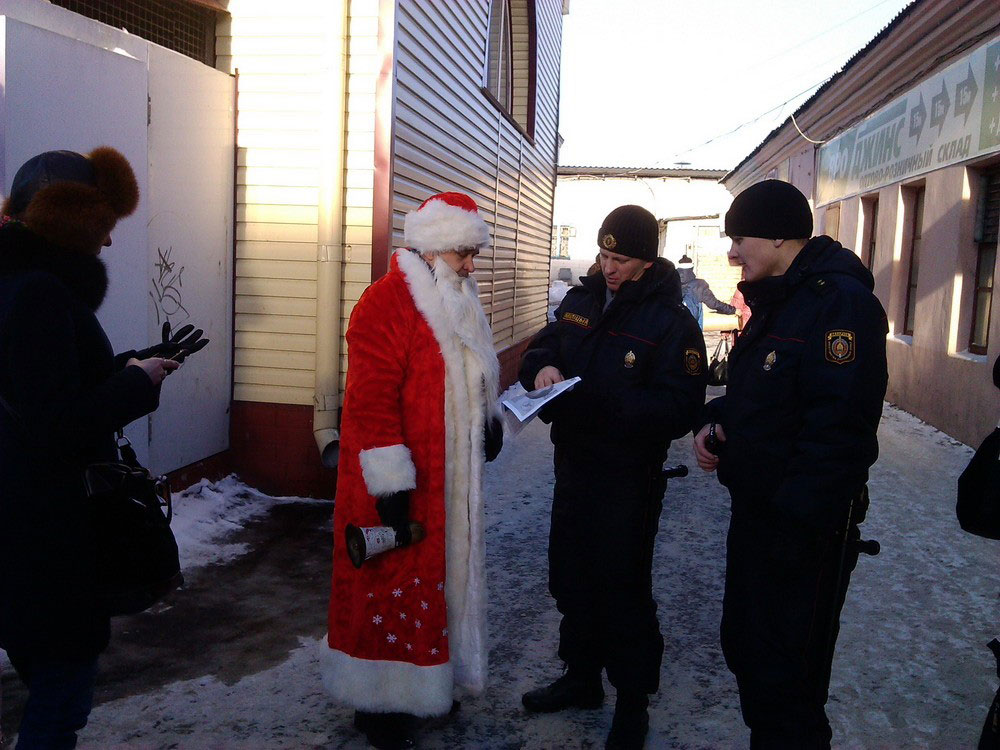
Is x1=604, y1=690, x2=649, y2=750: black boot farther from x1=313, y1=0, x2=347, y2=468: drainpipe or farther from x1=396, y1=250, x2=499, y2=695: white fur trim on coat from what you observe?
x1=313, y1=0, x2=347, y2=468: drainpipe

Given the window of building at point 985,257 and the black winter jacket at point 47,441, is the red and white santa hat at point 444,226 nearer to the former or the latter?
the black winter jacket at point 47,441

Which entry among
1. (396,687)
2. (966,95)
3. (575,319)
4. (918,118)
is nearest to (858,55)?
(918,118)

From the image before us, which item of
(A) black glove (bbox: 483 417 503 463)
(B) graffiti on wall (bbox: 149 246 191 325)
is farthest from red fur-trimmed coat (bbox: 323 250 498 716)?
(B) graffiti on wall (bbox: 149 246 191 325)

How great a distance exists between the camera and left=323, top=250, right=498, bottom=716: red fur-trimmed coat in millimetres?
2877

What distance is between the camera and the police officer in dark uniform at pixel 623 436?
10.1ft

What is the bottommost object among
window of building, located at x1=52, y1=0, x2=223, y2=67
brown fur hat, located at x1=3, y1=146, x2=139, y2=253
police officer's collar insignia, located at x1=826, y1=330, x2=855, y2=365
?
police officer's collar insignia, located at x1=826, y1=330, x2=855, y2=365

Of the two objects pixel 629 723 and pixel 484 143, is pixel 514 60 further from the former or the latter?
pixel 629 723

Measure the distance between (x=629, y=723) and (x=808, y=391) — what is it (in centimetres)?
144

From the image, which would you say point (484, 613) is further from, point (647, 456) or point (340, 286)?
point (340, 286)

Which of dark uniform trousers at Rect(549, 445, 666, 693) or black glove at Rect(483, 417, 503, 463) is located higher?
black glove at Rect(483, 417, 503, 463)

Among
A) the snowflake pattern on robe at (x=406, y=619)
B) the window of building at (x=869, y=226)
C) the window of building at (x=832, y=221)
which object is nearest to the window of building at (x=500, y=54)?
the window of building at (x=869, y=226)

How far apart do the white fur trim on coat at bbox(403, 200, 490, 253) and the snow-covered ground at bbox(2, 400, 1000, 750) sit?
921mm

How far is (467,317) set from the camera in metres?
3.04

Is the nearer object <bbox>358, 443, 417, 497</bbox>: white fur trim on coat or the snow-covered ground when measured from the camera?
<bbox>358, 443, 417, 497</bbox>: white fur trim on coat
